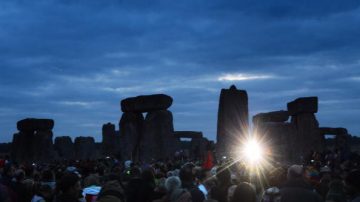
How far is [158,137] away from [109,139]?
12578 mm

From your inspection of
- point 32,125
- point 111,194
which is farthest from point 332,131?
point 111,194

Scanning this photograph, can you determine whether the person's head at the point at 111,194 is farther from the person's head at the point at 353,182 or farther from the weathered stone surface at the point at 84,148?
the weathered stone surface at the point at 84,148

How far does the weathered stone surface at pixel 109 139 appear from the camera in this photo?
3448cm

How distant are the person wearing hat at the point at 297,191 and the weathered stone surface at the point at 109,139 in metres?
28.4

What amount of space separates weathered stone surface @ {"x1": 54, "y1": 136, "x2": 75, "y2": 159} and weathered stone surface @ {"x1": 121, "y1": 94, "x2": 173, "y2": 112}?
42.3 ft

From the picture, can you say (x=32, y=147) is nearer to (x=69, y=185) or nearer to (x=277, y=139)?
(x=277, y=139)

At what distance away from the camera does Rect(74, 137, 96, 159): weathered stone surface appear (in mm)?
35228

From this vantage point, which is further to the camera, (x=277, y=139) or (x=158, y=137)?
(x=158, y=137)

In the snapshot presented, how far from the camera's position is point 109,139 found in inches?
1380

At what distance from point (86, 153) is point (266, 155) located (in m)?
21.8

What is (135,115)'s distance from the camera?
24.1m

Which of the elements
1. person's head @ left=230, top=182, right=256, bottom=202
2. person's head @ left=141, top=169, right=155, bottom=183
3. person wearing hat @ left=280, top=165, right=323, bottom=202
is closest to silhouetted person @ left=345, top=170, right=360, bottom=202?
person wearing hat @ left=280, top=165, right=323, bottom=202

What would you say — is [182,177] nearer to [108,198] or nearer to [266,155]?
[108,198]

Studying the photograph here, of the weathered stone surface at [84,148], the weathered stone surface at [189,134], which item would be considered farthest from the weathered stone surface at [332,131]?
the weathered stone surface at [84,148]
